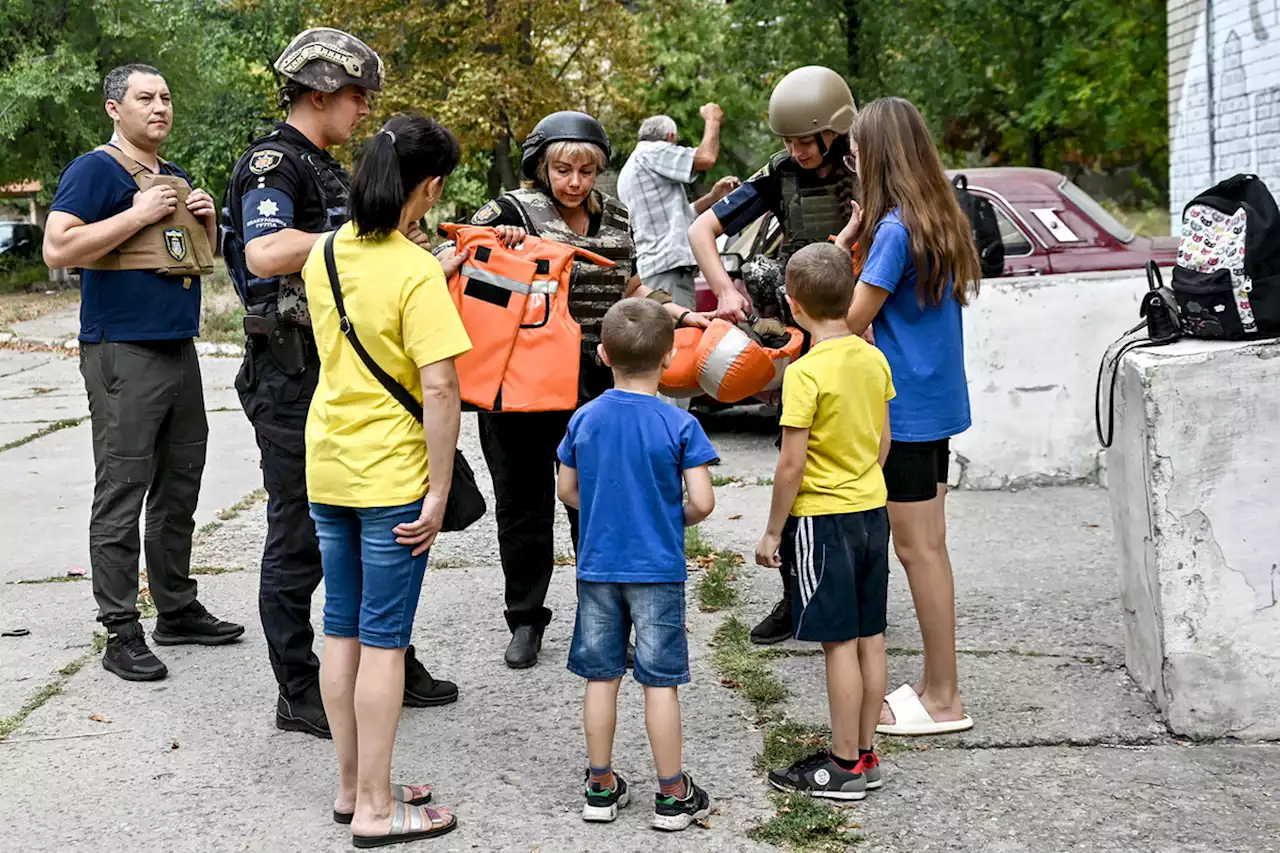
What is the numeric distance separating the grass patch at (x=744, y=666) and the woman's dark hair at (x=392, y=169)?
2.00m

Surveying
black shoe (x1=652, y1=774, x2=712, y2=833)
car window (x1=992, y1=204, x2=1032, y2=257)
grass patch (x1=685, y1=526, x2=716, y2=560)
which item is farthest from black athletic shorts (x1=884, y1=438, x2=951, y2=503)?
car window (x1=992, y1=204, x2=1032, y2=257)

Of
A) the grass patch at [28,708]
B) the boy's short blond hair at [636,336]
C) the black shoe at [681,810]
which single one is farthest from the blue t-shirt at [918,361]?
the grass patch at [28,708]

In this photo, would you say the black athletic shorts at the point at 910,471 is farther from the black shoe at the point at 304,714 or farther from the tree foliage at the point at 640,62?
the tree foliage at the point at 640,62

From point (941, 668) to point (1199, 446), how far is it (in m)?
0.99

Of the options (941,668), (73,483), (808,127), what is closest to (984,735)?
(941,668)

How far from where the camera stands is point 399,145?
3.40 m

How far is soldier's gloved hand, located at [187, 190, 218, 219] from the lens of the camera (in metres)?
4.89

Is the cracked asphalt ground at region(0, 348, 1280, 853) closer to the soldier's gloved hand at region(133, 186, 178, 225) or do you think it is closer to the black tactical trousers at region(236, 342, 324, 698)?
the black tactical trousers at region(236, 342, 324, 698)

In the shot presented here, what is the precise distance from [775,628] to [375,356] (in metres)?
2.23

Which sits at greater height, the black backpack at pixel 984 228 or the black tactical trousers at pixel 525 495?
the black backpack at pixel 984 228

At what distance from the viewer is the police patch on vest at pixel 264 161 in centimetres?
398

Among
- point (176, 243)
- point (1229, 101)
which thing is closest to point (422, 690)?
point (176, 243)

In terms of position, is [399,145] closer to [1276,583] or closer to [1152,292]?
[1152,292]

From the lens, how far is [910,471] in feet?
13.3
